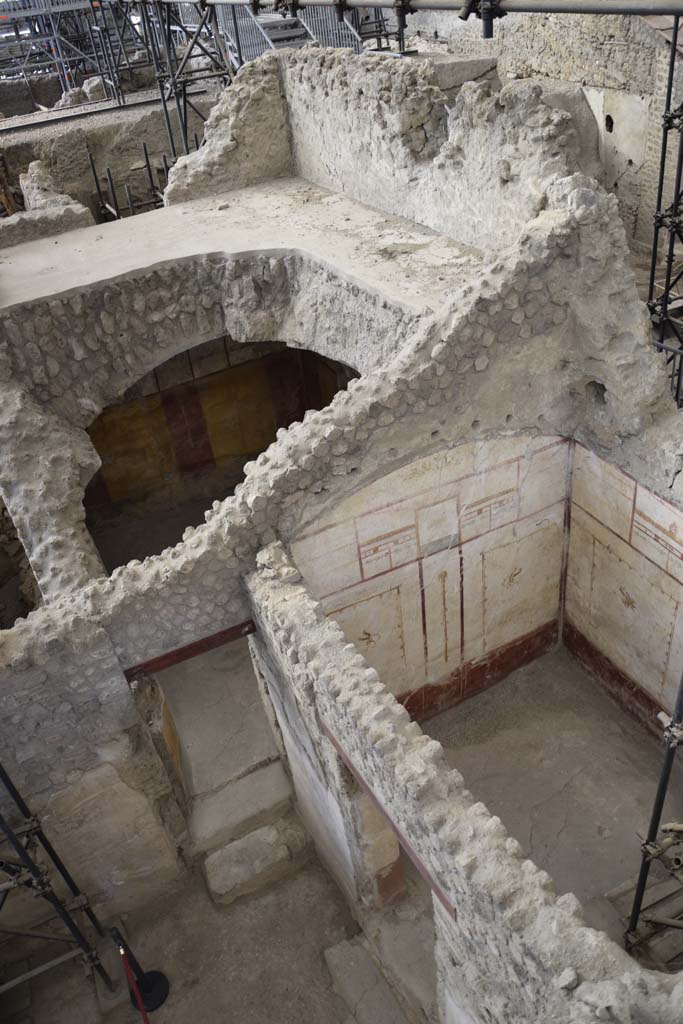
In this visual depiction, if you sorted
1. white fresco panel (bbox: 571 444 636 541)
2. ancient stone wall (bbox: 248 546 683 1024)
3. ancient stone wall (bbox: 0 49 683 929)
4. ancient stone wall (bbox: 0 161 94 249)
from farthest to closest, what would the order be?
ancient stone wall (bbox: 0 161 94 249) < white fresco panel (bbox: 571 444 636 541) < ancient stone wall (bbox: 0 49 683 929) < ancient stone wall (bbox: 248 546 683 1024)

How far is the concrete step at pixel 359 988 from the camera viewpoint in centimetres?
466

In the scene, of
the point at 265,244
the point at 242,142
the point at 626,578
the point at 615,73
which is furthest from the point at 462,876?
the point at 615,73

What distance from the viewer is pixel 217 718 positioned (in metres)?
6.61

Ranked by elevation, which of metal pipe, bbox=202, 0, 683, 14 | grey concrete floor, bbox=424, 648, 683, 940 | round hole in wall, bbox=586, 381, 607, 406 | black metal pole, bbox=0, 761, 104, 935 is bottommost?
grey concrete floor, bbox=424, 648, 683, 940

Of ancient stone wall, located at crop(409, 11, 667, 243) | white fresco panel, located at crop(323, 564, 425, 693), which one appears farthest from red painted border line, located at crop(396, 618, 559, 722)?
ancient stone wall, located at crop(409, 11, 667, 243)

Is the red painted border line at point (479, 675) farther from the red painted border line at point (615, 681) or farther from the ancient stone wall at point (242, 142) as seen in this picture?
the ancient stone wall at point (242, 142)

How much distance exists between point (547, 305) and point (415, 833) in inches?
114

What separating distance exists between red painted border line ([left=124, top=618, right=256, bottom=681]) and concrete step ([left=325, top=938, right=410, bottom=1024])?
2091mm

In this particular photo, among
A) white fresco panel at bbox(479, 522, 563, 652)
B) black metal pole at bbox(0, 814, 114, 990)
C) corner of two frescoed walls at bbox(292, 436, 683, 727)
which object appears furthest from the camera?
white fresco panel at bbox(479, 522, 563, 652)

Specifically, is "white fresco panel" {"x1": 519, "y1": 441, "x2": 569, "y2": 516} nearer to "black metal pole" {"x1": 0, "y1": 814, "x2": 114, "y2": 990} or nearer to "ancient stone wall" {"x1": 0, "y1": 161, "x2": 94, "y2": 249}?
"black metal pole" {"x1": 0, "y1": 814, "x2": 114, "y2": 990}

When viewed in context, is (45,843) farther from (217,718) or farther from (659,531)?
(659,531)

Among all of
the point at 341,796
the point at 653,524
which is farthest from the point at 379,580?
the point at 653,524

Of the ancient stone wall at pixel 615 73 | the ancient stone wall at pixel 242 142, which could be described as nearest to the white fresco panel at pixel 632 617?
the ancient stone wall at pixel 242 142

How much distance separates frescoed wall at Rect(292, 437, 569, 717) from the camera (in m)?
4.78
